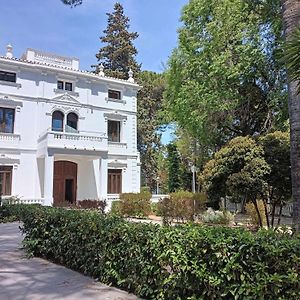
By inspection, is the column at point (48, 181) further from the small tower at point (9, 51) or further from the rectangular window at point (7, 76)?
the small tower at point (9, 51)

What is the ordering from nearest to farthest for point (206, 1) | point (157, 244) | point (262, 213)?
point (157, 244)
point (262, 213)
point (206, 1)

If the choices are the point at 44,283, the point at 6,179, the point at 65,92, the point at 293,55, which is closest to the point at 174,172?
the point at 65,92

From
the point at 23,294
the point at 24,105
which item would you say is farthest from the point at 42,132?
the point at 23,294

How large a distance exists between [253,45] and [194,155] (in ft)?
34.6

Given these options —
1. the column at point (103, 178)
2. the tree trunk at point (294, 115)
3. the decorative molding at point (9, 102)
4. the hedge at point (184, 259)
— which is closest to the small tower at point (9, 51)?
the decorative molding at point (9, 102)

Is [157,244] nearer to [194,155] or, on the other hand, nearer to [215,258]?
[215,258]

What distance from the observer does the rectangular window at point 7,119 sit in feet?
75.2

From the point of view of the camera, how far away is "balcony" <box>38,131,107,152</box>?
22.4m

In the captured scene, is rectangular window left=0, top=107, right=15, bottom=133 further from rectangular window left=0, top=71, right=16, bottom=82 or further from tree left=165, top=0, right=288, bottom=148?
tree left=165, top=0, right=288, bottom=148

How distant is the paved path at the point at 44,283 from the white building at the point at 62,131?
14966mm

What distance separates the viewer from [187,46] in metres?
24.2

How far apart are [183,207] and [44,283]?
36.9 ft

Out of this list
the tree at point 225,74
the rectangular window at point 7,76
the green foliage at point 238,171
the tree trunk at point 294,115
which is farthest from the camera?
the rectangular window at point 7,76

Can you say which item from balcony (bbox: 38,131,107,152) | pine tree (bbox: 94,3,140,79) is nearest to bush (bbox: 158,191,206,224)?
balcony (bbox: 38,131,107,152)
